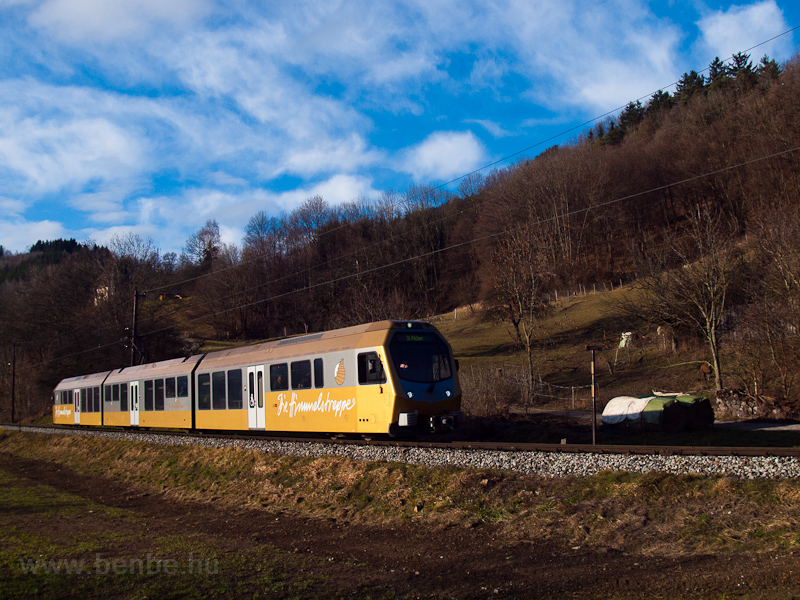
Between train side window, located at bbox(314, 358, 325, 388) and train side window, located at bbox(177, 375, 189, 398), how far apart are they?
8598 mm

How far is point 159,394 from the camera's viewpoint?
2461 cm

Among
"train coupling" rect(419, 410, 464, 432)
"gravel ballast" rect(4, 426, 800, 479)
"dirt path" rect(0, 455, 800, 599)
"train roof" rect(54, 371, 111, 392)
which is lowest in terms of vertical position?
"dirt path" rect(0, 455, 800, 599)

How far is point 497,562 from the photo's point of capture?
782 cm

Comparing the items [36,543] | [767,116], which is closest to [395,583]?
[36,543]

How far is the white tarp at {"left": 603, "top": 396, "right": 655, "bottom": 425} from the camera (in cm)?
1783

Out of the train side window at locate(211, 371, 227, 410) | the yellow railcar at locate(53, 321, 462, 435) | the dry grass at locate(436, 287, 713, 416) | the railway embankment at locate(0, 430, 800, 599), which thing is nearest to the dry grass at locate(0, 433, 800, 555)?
the railway embankment at locate(0, 430, 800, 599)

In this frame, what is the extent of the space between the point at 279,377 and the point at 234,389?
3011 mm

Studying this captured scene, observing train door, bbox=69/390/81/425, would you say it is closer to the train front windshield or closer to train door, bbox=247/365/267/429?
train door, bbox=247/365/267/429

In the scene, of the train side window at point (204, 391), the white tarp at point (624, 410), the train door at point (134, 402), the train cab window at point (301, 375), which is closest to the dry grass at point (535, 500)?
the train cab window at point (301, 375)

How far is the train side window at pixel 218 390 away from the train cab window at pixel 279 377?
3.16 meters

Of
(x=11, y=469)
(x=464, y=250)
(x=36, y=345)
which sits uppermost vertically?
(x=464, y=250)

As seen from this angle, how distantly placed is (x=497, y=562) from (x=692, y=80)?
8156 centimetres

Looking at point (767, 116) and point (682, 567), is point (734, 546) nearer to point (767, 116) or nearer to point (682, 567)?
point (682, 567)

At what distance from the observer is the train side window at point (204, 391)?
20.9m
